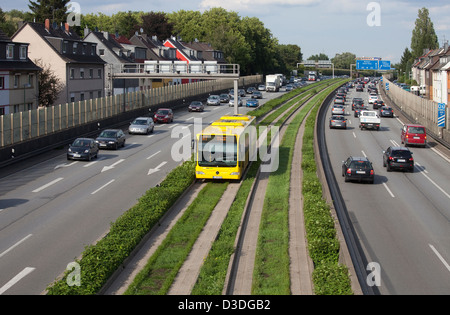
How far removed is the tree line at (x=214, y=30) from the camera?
145125 millimetres

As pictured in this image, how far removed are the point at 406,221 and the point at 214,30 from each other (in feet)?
432

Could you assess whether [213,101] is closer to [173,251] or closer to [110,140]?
[110,140]

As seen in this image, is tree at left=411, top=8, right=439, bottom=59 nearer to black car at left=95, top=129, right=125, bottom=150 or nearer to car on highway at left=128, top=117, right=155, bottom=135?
car on highway at left=128, top=117, right=155, bottom=135

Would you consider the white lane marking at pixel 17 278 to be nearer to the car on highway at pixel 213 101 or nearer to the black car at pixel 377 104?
the car on highway at pixel 213 101

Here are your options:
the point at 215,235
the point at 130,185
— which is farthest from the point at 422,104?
the point at 215,235

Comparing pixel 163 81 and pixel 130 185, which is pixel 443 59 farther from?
pixel 130 185

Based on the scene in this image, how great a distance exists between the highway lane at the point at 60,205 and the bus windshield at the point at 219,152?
3074 millimetres

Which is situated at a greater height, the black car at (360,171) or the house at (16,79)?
the house at (16,79)

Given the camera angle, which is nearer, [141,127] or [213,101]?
[141,127]

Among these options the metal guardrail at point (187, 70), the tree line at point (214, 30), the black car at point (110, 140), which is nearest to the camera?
the black car at point (110, 140)

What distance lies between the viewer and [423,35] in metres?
154

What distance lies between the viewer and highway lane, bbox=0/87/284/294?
703 inches

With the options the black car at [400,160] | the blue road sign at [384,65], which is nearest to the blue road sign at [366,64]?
the blue road sign at [384,65]

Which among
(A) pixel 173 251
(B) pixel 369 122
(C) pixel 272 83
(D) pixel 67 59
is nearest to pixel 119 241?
(A) pixel 173 251
